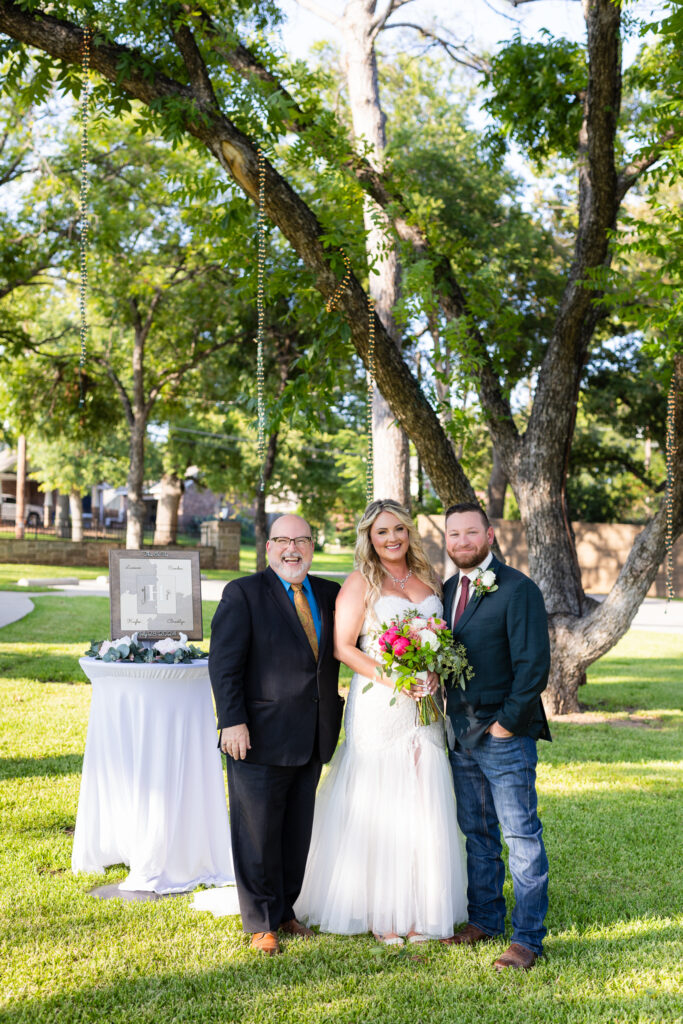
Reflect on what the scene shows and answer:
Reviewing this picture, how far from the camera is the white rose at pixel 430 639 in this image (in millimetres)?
3984

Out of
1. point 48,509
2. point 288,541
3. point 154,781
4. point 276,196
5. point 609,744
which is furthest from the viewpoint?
point 48,509

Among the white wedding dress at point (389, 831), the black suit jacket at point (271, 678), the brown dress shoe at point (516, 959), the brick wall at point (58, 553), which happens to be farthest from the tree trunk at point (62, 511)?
the brown dress shoe at point (516, 959)

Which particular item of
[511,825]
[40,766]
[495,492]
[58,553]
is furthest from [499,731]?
[58,553]

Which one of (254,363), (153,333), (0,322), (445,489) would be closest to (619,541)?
(254,363)

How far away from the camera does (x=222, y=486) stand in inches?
1405

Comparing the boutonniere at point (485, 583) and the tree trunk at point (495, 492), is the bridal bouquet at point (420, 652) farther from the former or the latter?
the tree trunk at point (495, 492)

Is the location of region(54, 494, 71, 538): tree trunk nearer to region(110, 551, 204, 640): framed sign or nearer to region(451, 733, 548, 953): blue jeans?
region(110, 551, 204, 640): framed sign

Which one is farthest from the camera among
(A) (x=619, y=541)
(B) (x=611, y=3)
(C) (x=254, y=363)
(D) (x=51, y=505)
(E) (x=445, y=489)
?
(D) (x=51, y=505)

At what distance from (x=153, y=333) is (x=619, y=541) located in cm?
1666

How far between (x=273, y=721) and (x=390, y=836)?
75cm

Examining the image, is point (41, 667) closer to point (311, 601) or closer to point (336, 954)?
point (311, 601)

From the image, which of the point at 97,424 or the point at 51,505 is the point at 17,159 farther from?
the point at 51,505

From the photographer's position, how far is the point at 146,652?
5047mm

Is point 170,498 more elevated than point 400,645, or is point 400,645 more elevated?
point 170,498
